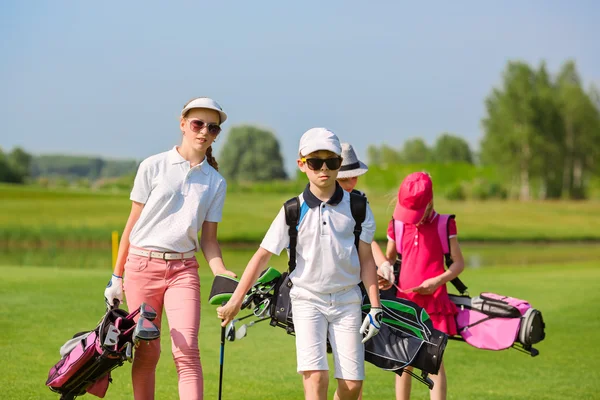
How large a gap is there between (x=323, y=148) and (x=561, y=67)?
89.0m

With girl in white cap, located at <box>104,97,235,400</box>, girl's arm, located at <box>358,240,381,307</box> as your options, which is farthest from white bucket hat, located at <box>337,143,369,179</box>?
girl's arm, located at <box>358,240,381,307</box>

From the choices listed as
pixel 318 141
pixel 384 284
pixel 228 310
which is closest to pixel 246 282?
pixel 228 310

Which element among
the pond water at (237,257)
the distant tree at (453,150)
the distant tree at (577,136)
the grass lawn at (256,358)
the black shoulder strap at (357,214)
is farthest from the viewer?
the distant tree at (453,150)

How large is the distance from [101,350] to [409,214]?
217 cm

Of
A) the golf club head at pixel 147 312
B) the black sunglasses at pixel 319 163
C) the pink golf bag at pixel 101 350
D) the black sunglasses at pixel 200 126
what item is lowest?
the pink golf bag at pixel 101 350

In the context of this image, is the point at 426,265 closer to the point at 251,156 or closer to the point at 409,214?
the point at 409,214

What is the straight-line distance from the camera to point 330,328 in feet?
15.8

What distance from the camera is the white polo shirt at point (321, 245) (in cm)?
473

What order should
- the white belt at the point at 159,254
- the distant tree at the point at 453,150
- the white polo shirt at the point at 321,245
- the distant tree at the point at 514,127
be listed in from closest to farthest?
1. the white polo shirt at the point at 321,245
2. the white belt at the point at 159,254
3. the distant tree at the point at 514,127
4. the distant tree at the point at 453,150

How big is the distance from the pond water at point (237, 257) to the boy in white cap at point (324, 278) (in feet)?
59.1

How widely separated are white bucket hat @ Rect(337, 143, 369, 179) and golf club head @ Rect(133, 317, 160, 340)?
1.73 meters

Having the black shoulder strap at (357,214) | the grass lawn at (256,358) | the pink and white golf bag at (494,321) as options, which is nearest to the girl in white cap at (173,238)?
the black shoulder strap at (357,214)

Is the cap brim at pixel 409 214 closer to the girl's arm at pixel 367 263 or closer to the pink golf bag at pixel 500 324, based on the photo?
the pink golf bag at pixel 500 324

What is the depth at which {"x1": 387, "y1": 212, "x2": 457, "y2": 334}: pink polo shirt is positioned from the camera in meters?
5.91
